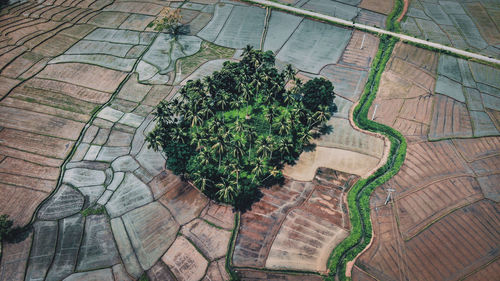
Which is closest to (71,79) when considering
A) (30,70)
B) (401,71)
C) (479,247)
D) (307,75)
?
(30,70)

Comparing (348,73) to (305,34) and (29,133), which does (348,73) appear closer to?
(305,34)

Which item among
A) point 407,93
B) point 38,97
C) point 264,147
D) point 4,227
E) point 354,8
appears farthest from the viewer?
point 354,8

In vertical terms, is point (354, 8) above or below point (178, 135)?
above

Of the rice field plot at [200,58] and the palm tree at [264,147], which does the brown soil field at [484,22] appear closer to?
the rice field plot at [200,58]

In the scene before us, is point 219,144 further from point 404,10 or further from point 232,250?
point 404,10

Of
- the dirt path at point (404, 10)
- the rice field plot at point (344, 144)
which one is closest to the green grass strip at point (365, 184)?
the rice field plot at point (344, 144)

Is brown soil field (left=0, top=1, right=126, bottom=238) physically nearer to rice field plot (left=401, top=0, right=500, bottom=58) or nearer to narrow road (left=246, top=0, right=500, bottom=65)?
narrow road (left=246, top=0, right=500, bottom=65)

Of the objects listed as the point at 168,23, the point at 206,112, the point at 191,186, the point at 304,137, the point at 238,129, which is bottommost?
the point at 191,186

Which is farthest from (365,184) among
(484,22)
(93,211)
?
(484,22)
